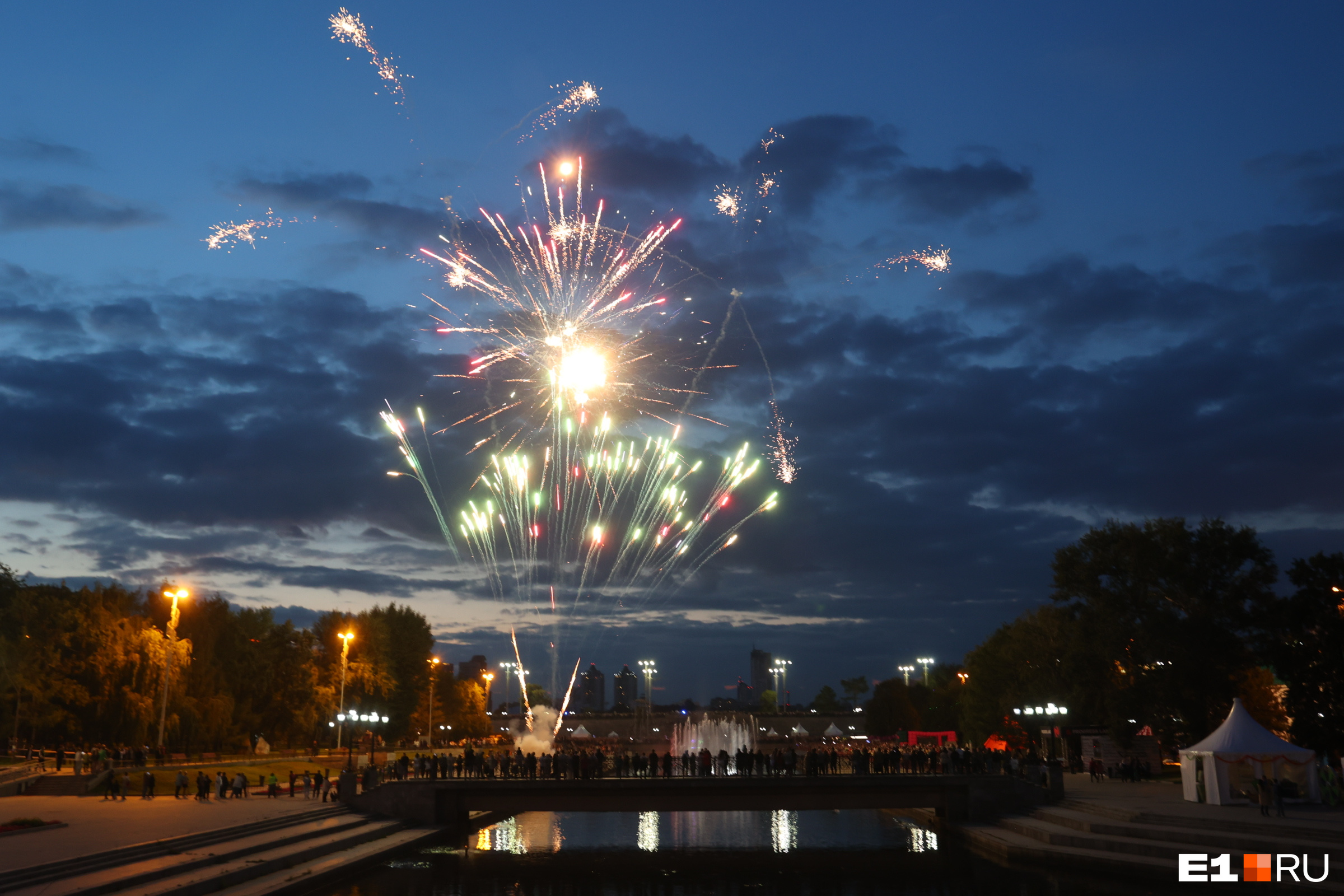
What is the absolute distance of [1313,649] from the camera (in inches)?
1607

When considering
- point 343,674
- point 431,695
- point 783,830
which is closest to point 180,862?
point 783,830

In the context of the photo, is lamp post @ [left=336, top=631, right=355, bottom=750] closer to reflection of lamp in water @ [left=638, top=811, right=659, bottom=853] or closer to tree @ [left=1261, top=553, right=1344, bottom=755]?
reflection of lamp in water @ [left=638, top=811, right=659, bottom=853]

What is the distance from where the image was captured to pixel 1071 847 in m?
29.5

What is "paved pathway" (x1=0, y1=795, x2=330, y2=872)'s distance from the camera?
24.0 meters

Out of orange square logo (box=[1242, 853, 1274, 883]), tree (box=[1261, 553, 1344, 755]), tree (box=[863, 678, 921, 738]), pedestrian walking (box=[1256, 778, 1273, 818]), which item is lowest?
tree (box=[863, 678, 921, 738])

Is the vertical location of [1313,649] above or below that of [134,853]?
above

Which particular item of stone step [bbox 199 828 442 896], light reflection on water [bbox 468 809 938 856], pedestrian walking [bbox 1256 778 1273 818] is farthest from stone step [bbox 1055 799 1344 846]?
stone step [bbox 199 828 442 896]

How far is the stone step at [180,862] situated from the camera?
2086 centimetres

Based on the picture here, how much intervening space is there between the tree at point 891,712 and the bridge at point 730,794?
75085mm

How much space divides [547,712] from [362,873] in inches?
2507

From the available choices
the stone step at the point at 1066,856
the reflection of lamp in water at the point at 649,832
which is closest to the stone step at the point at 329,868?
the reflection of lamp in water at the point at 649,832

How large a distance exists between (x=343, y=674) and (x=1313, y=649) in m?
54.8

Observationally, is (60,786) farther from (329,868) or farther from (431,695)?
(431,695)

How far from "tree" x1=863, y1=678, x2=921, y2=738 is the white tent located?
3201 inches
